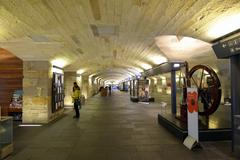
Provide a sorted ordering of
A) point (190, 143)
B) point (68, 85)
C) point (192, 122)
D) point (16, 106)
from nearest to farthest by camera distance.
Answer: point (190, 143) → point (192, 122) → point (16, 106) → point (68, 85)

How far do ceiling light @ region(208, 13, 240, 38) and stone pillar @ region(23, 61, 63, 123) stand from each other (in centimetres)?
659

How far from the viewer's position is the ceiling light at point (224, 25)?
4830 mm

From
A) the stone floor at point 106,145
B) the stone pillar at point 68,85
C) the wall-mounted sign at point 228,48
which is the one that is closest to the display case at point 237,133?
the stone floor at point 106,145

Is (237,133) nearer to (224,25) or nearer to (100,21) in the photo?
(224,25)

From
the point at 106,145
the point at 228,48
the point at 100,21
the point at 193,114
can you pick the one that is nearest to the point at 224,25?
the point at 228,48

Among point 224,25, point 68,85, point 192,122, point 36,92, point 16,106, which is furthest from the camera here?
point 68,85

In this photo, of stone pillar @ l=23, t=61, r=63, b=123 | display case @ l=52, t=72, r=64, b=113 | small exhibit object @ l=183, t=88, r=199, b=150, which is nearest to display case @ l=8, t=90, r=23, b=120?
stone pillar @ l=23, t=61, r=63, b=123

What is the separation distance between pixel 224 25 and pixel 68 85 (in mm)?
12669

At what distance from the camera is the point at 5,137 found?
529 centimetres

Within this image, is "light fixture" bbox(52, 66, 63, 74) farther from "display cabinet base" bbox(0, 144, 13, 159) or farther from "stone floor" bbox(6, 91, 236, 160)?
"display cabinet base" bbox(0, 144, 13, 159)

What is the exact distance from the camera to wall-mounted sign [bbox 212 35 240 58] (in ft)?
16.0

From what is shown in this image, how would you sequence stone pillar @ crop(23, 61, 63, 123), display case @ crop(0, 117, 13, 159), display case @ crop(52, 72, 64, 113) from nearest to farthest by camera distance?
1. display case @ crop(0, 117, 13, 159)
2. stone pillar @ crop(23, 61, 63, 123)
3. display case @ crop(52, 72, 64, 113)

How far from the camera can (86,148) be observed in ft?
18.8

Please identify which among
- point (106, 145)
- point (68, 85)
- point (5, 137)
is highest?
point (68, 85)
